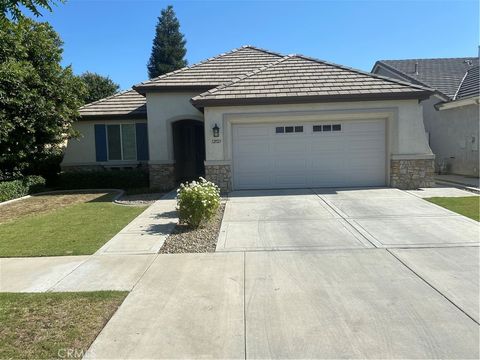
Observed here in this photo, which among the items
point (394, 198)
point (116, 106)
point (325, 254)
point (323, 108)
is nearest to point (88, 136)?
point (116, 106)

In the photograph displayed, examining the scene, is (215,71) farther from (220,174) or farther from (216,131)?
(220,174)

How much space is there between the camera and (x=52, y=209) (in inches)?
464

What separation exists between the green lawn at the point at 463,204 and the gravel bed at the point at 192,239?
570cm

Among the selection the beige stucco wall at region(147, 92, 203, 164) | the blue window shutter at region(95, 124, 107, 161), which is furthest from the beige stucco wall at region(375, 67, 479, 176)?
the blue window shutter at region(95, 124, 107, 161)

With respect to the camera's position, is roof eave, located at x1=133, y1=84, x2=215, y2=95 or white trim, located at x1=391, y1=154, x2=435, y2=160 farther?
roof eave, located at x1=133, y1=84, x2=215, y2=95

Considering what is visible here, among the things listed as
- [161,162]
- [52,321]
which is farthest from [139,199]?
[52,321]

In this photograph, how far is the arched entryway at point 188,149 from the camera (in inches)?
690

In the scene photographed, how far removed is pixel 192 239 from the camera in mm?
7621

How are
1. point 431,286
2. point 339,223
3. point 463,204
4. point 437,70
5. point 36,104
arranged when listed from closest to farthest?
point 431,286, point 339,223, point 463,204, point 36,104, point 437,70

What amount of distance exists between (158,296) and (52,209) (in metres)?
8.28

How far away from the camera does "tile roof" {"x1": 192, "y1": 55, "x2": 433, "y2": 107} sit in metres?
12.7

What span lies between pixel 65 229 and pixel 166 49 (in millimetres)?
44390

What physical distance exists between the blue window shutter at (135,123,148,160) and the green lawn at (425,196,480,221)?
37.9ft

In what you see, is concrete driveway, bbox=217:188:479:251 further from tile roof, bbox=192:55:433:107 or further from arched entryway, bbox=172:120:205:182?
arched entryway, bbox=172:120:205:182
